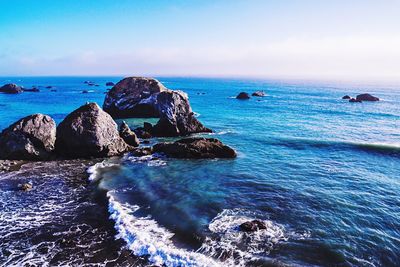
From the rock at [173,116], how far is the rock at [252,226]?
29.0 metres

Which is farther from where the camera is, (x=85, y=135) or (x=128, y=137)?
(x=128, y=137)

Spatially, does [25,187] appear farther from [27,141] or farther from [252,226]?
[252,226]

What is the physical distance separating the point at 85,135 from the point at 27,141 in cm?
587

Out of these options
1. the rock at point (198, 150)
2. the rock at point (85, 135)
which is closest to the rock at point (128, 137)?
the rock at point (85, 135)

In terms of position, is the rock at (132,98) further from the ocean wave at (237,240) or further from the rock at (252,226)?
the rock at (252,226)

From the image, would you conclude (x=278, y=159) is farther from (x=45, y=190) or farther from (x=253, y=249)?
(x=45, y=190)

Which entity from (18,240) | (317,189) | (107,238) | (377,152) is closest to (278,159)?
(317,189)

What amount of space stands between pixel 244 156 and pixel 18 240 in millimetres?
23821

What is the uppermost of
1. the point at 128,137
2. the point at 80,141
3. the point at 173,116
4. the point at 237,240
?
the point at 173,116

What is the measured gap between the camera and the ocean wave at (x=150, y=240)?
1573cm

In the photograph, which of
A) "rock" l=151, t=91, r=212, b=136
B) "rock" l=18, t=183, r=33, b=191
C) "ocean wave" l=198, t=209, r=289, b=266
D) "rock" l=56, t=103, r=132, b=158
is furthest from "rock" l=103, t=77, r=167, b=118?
"ocean wave" l=198, t=209, r=289, b=266

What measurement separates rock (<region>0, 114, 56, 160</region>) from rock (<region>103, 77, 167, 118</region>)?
3149 centimetres

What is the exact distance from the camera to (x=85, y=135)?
111 feet

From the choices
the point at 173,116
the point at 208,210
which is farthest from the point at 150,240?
the point at 173,116
